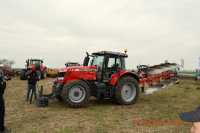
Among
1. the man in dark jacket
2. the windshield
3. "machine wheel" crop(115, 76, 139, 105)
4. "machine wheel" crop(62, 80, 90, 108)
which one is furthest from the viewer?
the windshield

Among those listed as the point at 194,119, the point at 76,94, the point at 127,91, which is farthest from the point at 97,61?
the point at 194,119

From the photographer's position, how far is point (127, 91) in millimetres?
14609

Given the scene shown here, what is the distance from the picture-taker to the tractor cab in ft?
46.4

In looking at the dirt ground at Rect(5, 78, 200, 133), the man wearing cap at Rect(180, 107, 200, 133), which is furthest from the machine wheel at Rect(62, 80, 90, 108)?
the man wearing cap at Rect(180, 107, 200, 133)

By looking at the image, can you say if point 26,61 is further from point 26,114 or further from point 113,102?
point 26,114

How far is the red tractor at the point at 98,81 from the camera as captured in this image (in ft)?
43.3

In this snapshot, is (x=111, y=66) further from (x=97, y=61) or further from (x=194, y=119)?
(x=194, y=119)

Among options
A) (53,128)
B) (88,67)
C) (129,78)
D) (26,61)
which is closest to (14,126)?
(53,128)

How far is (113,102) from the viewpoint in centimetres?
1477

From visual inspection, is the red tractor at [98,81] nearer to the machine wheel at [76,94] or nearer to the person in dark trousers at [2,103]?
the machine wheel at [76,94]

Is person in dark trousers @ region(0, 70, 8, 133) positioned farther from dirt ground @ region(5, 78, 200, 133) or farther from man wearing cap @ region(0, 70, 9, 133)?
dirt ground @ region(5, 78, 200, 133)

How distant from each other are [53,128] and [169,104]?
6.21 m

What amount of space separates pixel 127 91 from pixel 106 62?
1482mm

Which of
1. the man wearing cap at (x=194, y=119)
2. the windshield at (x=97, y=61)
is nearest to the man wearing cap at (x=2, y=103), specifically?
the windshield at (x=97, y=61)
